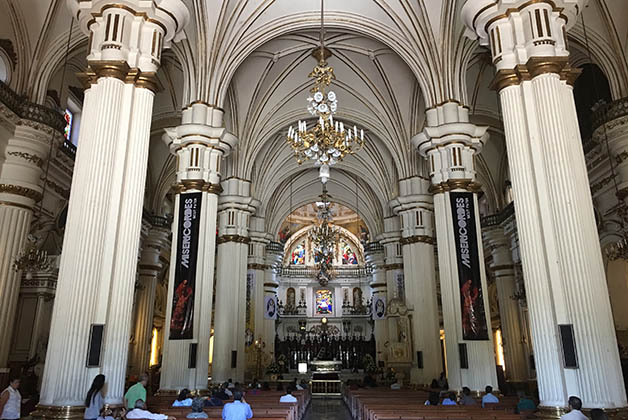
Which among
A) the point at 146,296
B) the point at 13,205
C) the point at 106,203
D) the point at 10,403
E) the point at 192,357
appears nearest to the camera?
the point at 10,403

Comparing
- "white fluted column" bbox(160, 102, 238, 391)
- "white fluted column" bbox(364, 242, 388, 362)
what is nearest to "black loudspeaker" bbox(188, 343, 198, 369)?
"white fluted column" bbox(160, 102, 238, 391)

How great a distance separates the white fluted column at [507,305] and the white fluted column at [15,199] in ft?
54.7

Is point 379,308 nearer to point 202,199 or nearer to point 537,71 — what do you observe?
point 202,199

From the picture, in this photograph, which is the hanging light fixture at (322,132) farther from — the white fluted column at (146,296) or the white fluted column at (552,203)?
the white fluted column at (146,296)

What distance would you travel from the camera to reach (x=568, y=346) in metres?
6.22

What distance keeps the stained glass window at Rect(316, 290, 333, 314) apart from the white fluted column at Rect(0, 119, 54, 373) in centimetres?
2768

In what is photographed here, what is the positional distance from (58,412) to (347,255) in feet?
110

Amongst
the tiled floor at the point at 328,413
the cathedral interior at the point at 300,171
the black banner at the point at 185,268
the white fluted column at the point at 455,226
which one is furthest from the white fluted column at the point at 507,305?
the black banner at the point at 185,268

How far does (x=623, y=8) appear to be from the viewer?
1165 centimetres

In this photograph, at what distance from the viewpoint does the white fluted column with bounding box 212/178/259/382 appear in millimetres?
14664

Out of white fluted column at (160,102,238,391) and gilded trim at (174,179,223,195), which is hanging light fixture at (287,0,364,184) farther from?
gilded trim at (174,179,223,195)

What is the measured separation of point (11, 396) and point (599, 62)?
14.1 m

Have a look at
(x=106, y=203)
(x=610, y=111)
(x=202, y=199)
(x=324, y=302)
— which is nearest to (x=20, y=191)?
(x=202, y=199)

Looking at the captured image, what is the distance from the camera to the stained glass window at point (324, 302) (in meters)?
37.4
